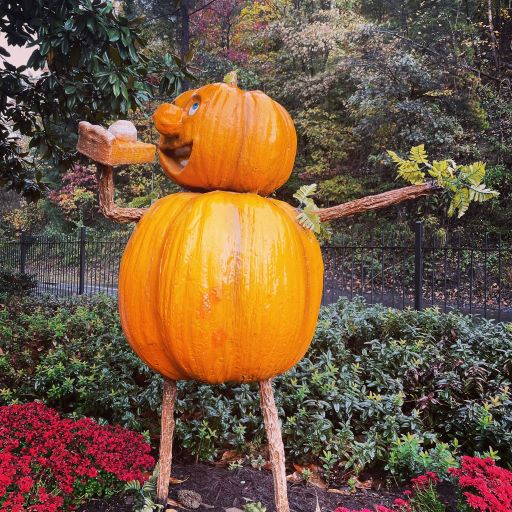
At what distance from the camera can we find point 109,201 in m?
2.01

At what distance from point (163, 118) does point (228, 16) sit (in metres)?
17.5

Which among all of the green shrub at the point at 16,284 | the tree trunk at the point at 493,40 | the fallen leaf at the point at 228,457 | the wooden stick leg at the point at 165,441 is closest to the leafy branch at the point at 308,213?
the wooden stick leg at the point at 165,441

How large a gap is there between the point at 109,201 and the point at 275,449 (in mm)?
1209

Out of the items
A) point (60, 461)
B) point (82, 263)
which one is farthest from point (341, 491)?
point (82, 263)

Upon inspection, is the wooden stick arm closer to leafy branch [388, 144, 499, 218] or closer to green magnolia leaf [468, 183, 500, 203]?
leafy branch [388, 144, 499, 218]

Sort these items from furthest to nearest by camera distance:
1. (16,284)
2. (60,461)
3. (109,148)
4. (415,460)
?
1. (16,284)
2. (415,460)
3. (60,461)
4. (109,148)

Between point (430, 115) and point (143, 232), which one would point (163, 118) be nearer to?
point (143, 232)

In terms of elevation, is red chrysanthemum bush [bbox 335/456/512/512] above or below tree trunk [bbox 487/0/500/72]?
below

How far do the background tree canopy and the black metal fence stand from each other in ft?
4.02

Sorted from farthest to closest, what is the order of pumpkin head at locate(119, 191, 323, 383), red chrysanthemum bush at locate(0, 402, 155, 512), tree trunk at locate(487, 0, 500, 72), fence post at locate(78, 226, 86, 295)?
1. tree trunk at locate(487, 0, 500, 72)
2. fence post at locate(78, 226, 86, 295)
3. red chrysanthemum bush at locate(0, 402, 155, 512)
4. pumpkin head at locate(119, 191, 323, 383)

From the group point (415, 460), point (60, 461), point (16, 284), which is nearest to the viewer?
point (60, 461)

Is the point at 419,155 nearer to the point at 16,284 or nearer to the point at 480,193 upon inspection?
the point at 480,193

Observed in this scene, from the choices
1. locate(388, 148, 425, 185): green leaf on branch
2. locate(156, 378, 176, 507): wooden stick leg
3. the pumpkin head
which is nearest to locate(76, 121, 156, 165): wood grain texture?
the pumpkin head

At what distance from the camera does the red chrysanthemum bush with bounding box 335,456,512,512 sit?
178 cm
